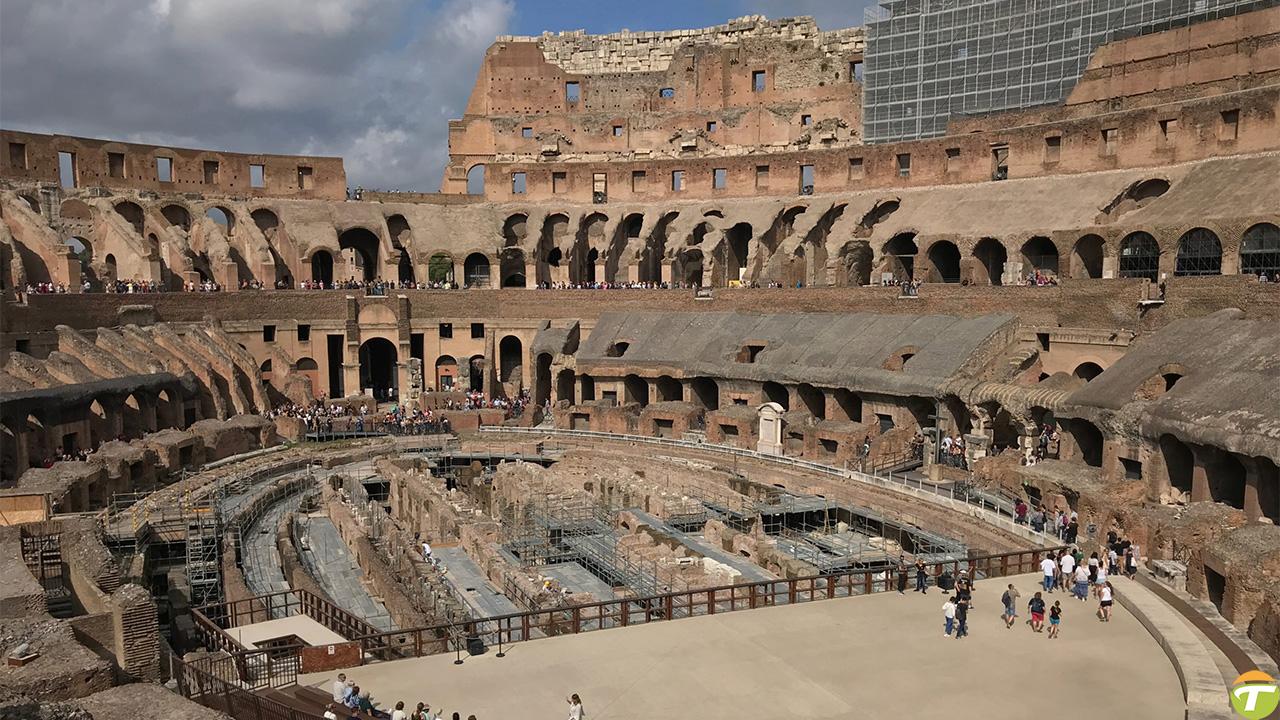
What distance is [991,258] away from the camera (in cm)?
3775

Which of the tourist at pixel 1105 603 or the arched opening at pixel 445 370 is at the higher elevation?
the arched opening at pixel 445 370

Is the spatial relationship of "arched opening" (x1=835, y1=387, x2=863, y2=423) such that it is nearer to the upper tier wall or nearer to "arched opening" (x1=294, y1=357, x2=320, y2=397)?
"arched opening" (x1=294, y1=357, x2=320, y2=397)

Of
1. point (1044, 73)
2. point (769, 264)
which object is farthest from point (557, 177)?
point (1044, 73)

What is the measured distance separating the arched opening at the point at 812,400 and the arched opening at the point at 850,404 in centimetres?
85

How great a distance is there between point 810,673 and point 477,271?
40114 mm

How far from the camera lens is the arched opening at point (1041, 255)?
35.8 metres

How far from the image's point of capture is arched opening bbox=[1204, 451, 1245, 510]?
20000mm

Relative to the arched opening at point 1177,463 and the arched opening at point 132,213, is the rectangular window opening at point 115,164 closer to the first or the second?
the arched opening at point 132,213

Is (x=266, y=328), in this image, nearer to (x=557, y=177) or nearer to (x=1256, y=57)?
(x=557, y=177)

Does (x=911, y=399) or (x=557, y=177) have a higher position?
(x=557, y=177)

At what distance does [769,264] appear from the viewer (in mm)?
42156

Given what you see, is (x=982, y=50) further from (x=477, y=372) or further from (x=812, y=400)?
(x=477, y=372)

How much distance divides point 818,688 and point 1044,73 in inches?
1460

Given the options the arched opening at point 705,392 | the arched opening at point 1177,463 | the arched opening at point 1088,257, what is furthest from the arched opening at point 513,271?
the arched opening at point 1177,463
